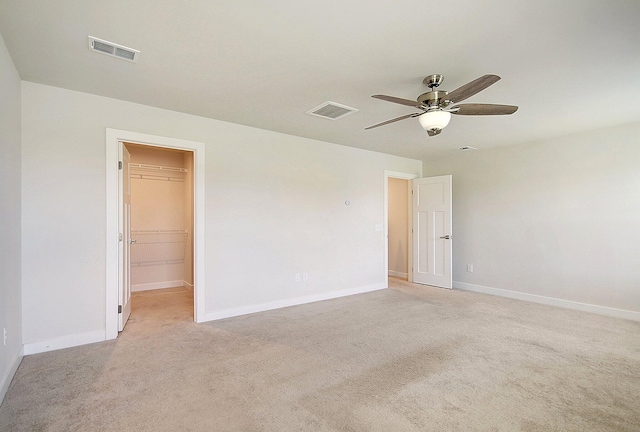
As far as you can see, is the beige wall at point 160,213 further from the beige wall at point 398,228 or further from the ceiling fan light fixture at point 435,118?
the beige wall at point 398,228

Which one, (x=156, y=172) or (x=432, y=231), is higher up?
(x=156, y=172)

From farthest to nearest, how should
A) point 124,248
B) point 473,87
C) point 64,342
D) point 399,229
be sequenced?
point 399,229 → point 124,248 → point 64,342 → point 473,87

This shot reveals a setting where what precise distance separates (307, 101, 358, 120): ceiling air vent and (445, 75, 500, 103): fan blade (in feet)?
4.07

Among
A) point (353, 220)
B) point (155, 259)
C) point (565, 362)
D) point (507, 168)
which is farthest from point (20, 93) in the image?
point (507, 168)

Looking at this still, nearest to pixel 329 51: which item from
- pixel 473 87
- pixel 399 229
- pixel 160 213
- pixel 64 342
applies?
pixel 473 87

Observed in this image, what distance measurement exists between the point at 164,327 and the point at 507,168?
5.71m

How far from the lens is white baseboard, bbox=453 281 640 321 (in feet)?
13.4

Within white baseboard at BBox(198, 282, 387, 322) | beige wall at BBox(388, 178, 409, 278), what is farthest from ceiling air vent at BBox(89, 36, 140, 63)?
beige wall at BBox(388, 178, 409, 278)

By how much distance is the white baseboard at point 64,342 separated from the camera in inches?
113

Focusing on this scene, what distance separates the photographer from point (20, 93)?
2840 mm

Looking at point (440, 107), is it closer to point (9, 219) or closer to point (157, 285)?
point (9, 219)

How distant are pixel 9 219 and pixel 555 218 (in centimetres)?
650

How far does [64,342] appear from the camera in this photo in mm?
3020

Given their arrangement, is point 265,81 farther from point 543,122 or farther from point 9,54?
point 543,122
